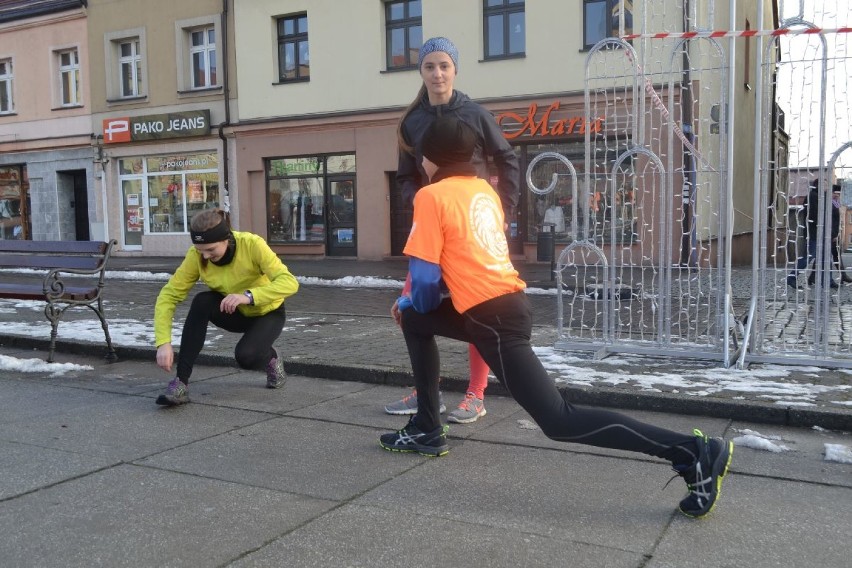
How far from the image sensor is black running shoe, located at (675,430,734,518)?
3.29 meters

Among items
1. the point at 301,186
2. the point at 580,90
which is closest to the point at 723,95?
the point at 580,90

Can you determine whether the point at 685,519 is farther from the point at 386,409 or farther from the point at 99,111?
the point at 99,111

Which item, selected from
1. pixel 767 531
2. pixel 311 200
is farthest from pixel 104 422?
pixel 311 200

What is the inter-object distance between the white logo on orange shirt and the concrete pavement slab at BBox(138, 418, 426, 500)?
3.96 ft

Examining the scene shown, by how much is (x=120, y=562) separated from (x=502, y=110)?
16724mm

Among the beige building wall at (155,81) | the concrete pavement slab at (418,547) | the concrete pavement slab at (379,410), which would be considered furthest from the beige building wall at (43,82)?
the concrete pavement slab at (418,547)

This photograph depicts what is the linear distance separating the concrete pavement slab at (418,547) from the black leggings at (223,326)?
95.7 inches

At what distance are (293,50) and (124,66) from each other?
19.6 ft

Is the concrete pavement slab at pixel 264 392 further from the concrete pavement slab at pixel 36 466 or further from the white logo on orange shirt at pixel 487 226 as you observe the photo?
the white logo on orange shirt at pixel 487 226

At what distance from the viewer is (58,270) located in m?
7.29

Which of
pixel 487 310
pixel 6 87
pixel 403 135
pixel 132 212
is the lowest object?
pixel 487 310

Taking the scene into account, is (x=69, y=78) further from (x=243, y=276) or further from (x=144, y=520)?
(x=144, y=520)

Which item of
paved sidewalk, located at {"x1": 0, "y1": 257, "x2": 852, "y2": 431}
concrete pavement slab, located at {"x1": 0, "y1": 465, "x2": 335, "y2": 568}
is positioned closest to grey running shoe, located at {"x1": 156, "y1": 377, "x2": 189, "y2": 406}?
paved sidewalk, located at {"x1": 0, "y1": 257, "x2": 852, "y2": 431}

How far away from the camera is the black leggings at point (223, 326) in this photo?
5.58 meters
